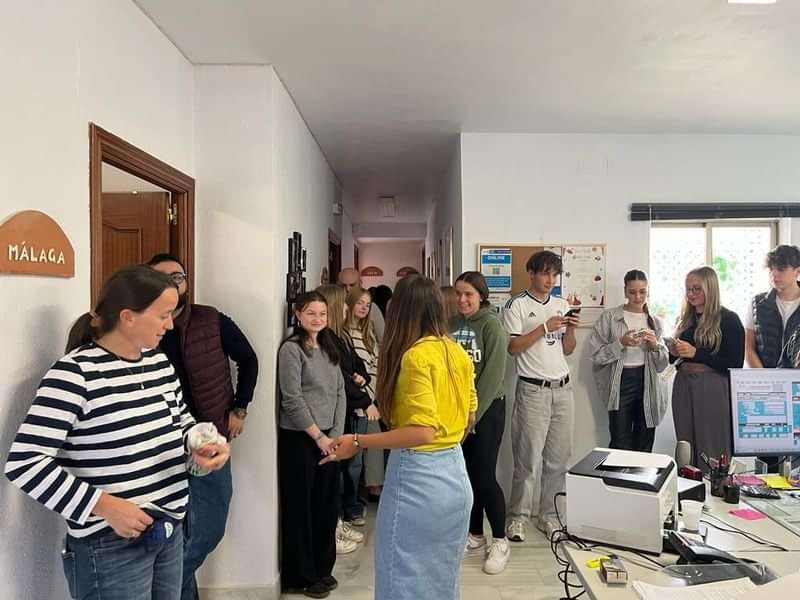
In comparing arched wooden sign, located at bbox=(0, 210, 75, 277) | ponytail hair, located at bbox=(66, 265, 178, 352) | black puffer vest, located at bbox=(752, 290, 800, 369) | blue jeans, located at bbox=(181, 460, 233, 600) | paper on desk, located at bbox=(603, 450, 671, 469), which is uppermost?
arched wooden sign, located at bbox=(0, 210, 75, 277)

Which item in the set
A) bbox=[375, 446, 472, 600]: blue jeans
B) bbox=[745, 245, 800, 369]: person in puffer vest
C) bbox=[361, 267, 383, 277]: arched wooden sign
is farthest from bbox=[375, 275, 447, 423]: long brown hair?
bbox=[361, 267, 383, 277]: arched wooden sign

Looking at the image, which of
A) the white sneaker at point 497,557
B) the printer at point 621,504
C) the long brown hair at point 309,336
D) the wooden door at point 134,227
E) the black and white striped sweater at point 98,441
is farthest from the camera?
the white sneaker at point 497,557

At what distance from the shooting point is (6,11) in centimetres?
142

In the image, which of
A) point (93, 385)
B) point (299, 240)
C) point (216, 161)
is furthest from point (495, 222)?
point (93, 385)

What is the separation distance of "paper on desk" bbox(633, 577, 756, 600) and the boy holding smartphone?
2.03 metres

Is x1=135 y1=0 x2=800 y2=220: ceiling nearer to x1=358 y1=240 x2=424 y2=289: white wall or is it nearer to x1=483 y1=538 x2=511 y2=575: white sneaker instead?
x1=483 y1=538 x2=511 y2=575: white sneaker

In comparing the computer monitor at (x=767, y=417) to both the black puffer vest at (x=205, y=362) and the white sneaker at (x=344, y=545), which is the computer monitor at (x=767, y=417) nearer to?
the black puffer vest at (x=205, y=362)

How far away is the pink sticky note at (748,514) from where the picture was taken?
1922 millimetres

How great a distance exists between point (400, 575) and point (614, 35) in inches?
87.4

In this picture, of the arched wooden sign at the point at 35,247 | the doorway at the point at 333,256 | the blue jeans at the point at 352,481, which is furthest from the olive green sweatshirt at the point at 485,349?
the doorway at the point at 333,256

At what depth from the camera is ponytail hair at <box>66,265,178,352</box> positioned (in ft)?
4.81

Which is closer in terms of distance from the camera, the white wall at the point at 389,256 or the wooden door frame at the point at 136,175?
the wooden door frame at the point at 136,175

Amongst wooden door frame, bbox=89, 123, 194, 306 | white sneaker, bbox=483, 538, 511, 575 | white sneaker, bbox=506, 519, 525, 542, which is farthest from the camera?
white sneaker, bbox=506, 519, 525, 542

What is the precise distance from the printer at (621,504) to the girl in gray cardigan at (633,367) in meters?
1.88
